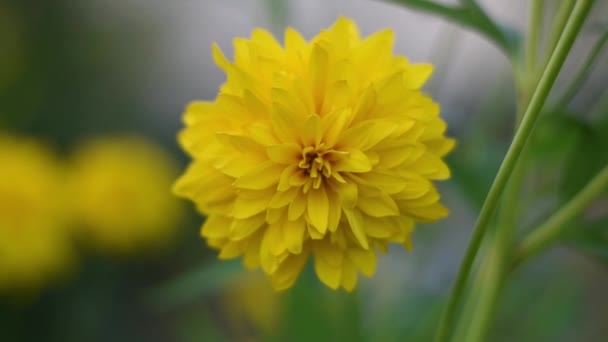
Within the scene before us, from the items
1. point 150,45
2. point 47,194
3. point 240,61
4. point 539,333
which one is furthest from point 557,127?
point 150,45

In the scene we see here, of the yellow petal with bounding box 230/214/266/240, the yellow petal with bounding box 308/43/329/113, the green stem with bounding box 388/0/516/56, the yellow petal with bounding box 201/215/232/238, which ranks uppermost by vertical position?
the green stem with bounding box 388/0/516/56

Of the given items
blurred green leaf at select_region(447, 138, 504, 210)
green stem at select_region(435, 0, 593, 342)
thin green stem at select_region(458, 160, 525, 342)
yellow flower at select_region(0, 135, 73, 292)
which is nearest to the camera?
green stem at select_region(435, 0, 593, 342)

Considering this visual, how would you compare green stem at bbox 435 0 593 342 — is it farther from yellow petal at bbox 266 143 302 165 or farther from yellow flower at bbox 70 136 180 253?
yellow flower at bbox 70 136 180 253

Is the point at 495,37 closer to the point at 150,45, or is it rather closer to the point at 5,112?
the point at 5,112

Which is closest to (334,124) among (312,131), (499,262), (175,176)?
(312,131)

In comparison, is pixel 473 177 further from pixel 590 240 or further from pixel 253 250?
pixel 253 250

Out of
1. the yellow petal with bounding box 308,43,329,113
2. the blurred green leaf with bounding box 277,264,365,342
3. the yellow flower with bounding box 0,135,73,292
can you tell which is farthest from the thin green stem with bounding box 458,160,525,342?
the yellow flower with bounding box 0,135,73,292
